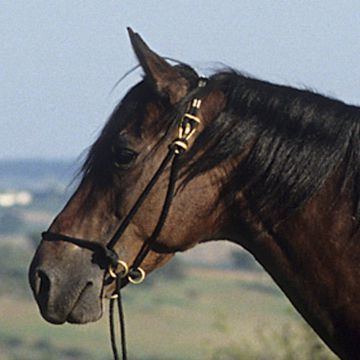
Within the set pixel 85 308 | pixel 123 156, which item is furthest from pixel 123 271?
pixel 123 156

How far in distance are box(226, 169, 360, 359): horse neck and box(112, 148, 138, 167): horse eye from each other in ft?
1.58

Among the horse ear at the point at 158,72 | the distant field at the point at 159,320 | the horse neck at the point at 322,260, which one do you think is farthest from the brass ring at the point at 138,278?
the distant field at the point at 159,320

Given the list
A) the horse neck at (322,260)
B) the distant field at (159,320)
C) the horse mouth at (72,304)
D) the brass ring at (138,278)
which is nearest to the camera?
the horse neck at (322,260)

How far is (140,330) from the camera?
53.6 m

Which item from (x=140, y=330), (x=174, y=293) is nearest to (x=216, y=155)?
(x=140, y=330)

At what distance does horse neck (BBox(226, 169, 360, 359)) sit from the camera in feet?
15.7

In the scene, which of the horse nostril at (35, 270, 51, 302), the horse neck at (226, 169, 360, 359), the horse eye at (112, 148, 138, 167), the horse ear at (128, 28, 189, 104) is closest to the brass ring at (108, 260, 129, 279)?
the horse nostril at (35, 270, 51, 302)

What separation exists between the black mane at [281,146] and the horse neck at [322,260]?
49 mm

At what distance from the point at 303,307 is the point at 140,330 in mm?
49162

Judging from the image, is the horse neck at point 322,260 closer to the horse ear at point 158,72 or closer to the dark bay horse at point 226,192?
the dark bay horse at point 226,192

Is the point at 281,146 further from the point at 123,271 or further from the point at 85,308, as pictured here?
the point at 85,308

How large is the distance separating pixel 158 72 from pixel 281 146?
0.58 meters

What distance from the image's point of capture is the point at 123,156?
494 cm

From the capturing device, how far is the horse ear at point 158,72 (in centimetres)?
495
